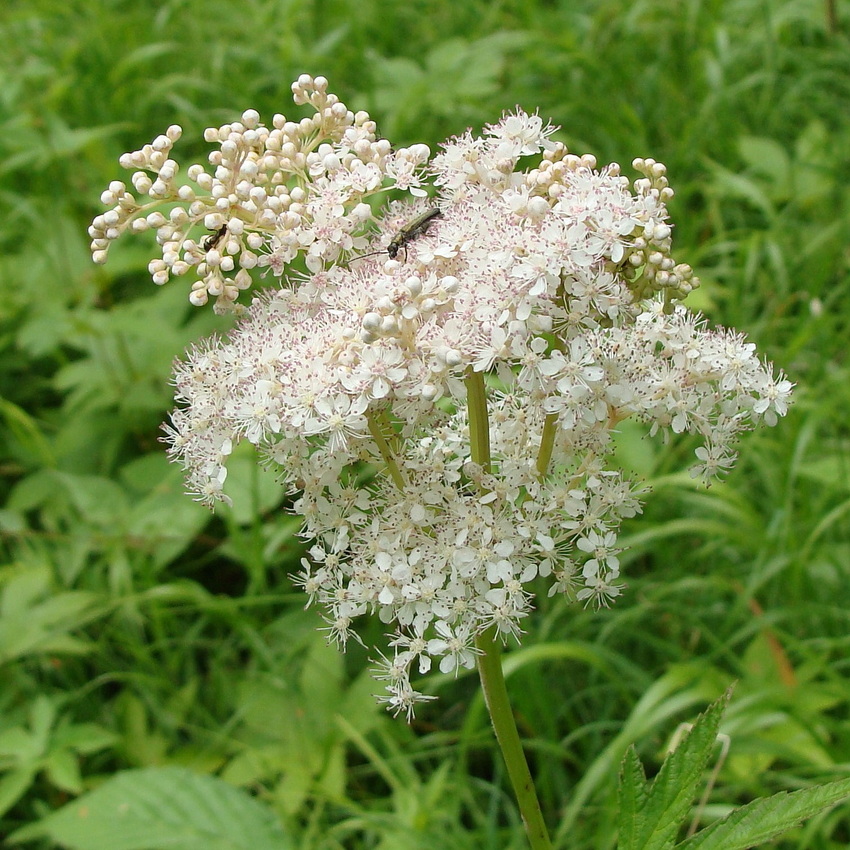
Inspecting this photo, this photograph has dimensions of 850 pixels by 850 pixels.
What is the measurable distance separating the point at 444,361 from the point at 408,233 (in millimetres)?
313

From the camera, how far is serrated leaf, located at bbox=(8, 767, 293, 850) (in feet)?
7.97

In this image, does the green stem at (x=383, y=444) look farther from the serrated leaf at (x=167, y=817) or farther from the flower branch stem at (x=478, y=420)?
the serrated leaf at (x=167, y=817)

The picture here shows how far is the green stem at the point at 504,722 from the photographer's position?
1.51m

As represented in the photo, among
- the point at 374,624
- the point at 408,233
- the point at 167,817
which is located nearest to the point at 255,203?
the point at 408,233

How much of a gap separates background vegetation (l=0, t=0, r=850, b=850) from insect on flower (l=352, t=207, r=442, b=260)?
1432 mm

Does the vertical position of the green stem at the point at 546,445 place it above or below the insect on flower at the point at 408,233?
below

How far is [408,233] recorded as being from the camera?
1.50 m

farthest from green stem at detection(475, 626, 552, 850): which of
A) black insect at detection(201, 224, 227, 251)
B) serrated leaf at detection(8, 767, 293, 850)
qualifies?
serrated leaf at detection(8, 767, 293, 850)

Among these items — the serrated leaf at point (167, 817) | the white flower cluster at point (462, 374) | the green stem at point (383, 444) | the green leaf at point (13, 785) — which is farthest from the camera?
the green leaf at point (13, 785)

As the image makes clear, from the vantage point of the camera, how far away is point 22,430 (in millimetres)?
3457

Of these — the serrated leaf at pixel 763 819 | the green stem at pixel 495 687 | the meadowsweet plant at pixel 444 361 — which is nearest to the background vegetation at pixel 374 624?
the green stem at pixel 495 687

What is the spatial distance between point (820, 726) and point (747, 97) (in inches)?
134

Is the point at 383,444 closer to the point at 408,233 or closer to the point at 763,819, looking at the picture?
the point at 408,233

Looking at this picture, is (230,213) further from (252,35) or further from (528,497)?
(252,35)
